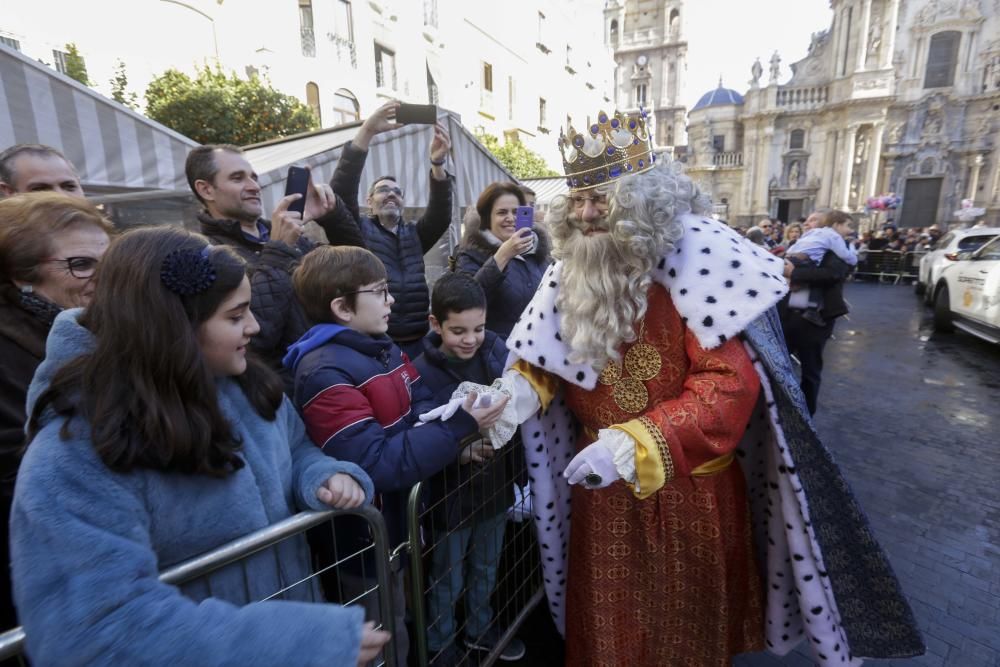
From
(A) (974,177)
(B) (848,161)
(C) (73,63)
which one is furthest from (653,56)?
(C) (73,63)

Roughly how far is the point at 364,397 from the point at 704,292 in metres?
1.15

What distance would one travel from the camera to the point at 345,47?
44.1 feet

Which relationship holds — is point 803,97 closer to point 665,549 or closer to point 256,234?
point 256,234

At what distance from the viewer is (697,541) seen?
1800mm

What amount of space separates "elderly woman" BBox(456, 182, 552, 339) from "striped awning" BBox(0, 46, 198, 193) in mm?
3215

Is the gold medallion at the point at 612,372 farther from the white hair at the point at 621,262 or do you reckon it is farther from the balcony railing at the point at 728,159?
the balcony railing at the point at 728,159

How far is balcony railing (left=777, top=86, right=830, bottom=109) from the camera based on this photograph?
32.2 m

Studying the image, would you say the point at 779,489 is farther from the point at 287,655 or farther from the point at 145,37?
the point at 145,37

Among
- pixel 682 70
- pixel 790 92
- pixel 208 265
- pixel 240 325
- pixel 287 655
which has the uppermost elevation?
pixel 682 70

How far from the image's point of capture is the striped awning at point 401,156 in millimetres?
5137

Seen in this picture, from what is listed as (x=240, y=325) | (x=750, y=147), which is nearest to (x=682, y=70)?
(x=750, y=147)

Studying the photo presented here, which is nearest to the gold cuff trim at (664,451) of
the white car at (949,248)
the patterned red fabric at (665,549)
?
the patterned red fabric at (665,549)

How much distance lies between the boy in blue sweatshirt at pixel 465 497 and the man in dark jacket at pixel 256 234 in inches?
23.5

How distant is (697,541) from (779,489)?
1.16ft
